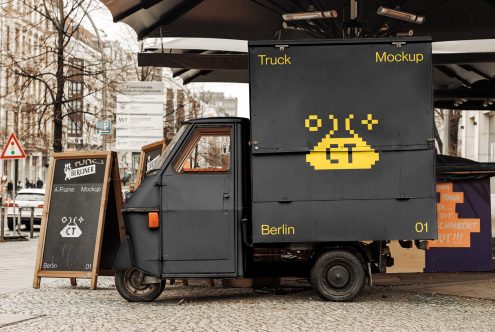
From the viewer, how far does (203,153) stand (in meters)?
10.2

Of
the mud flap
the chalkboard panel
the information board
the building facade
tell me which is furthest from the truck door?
the building facade

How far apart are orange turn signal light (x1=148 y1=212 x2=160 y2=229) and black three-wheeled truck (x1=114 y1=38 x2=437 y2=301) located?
1 cm

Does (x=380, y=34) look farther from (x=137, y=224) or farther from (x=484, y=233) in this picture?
(x=137, y=224)

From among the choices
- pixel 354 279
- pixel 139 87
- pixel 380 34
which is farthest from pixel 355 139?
pixel 139 87

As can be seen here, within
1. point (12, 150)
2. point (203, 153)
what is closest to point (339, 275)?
point (203, 153)

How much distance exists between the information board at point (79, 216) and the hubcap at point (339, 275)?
3.35 m

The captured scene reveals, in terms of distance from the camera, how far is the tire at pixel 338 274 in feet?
32.3

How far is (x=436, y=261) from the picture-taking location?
1076 cm

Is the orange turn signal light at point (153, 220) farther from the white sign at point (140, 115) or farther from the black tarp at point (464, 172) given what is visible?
the white sign at point (140, 115)

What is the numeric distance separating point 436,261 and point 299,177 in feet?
7.74

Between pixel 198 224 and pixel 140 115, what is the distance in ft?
35.2

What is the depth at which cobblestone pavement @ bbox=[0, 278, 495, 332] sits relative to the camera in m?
8.23

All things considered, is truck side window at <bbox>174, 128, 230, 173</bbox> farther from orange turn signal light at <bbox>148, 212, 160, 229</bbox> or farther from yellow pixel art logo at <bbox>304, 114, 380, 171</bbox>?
yellow pixel art logo at <bbox>304, 114, 380, 171</bbox>

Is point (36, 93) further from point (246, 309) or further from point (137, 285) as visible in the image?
point (246, 309)
